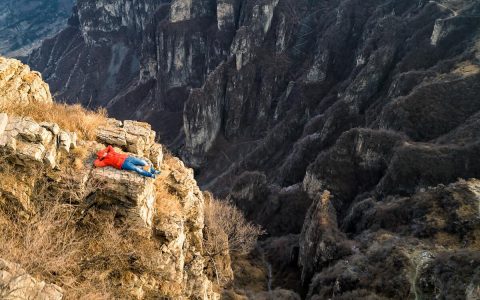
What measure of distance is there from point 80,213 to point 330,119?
247ft

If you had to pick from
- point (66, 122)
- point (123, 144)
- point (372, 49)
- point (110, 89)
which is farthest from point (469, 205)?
point (110, 89)

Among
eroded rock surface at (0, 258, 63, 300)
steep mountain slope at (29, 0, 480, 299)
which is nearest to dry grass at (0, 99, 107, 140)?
eroded rock surface at (0, 258, 63, 300)

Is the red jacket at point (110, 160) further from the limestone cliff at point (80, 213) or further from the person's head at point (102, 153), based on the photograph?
the limestone cliff at point (80, 213)

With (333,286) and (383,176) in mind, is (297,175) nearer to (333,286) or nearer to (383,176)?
(383,176)

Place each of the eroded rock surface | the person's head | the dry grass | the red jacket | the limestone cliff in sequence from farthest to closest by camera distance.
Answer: the dry grass → the person's head → the red jacket → the limestone cliff → the eroded rock surface

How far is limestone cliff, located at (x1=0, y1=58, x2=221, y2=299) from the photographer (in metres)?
14.3

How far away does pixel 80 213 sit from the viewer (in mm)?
15438

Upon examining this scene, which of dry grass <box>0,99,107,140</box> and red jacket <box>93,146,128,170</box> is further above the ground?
dry grass <box>0,99,107,140</box>

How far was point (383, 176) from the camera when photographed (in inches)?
2475

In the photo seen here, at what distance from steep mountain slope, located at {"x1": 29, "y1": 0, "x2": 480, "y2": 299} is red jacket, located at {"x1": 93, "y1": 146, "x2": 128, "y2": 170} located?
13.6 meters

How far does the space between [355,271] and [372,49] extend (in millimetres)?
78320

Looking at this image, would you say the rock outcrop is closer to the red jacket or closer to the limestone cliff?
the limestone cliff

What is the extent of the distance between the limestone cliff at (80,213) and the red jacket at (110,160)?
0.86 ft

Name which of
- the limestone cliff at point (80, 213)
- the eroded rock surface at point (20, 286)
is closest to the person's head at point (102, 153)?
the limestone cliff at point (80, 213)
